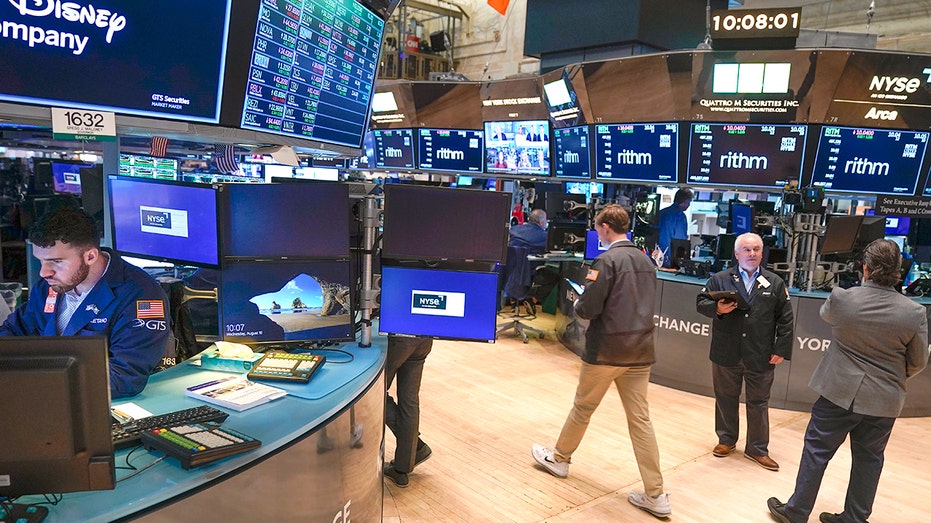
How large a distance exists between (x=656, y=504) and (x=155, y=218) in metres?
2.98

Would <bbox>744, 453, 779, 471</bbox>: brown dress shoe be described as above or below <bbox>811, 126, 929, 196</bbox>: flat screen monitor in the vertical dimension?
below

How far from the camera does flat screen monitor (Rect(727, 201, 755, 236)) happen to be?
19.5ft

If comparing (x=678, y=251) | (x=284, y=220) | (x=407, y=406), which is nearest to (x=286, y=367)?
(x=284, y=220)

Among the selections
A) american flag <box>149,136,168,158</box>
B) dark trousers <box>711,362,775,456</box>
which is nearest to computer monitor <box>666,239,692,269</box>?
dark trousers <box>711,362,775,456</box>

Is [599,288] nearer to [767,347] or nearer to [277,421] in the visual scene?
[767,347]

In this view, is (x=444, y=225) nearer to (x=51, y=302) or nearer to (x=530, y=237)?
(x=51, y=302)

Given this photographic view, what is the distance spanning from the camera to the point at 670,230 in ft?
22.4

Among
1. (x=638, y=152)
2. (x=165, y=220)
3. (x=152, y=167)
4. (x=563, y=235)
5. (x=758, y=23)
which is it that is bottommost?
(x=563, y=235)

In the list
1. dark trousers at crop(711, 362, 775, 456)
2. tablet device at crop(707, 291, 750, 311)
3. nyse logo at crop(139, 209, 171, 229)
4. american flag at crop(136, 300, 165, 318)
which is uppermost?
nyse logo at crop(139, 209, 171, 229)

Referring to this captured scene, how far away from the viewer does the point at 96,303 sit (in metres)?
2.21

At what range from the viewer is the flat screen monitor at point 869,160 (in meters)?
5.41

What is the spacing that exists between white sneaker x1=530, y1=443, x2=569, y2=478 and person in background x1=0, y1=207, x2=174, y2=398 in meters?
2.45

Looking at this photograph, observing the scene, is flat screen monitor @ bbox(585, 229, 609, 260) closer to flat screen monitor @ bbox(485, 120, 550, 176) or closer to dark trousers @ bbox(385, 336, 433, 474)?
flat screen monitor @ bbox(485, 120, 550, 176)

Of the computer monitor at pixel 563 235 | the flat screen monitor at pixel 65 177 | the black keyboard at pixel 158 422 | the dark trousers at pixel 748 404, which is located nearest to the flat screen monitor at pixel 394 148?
the computer monitor at pixel 563 235
